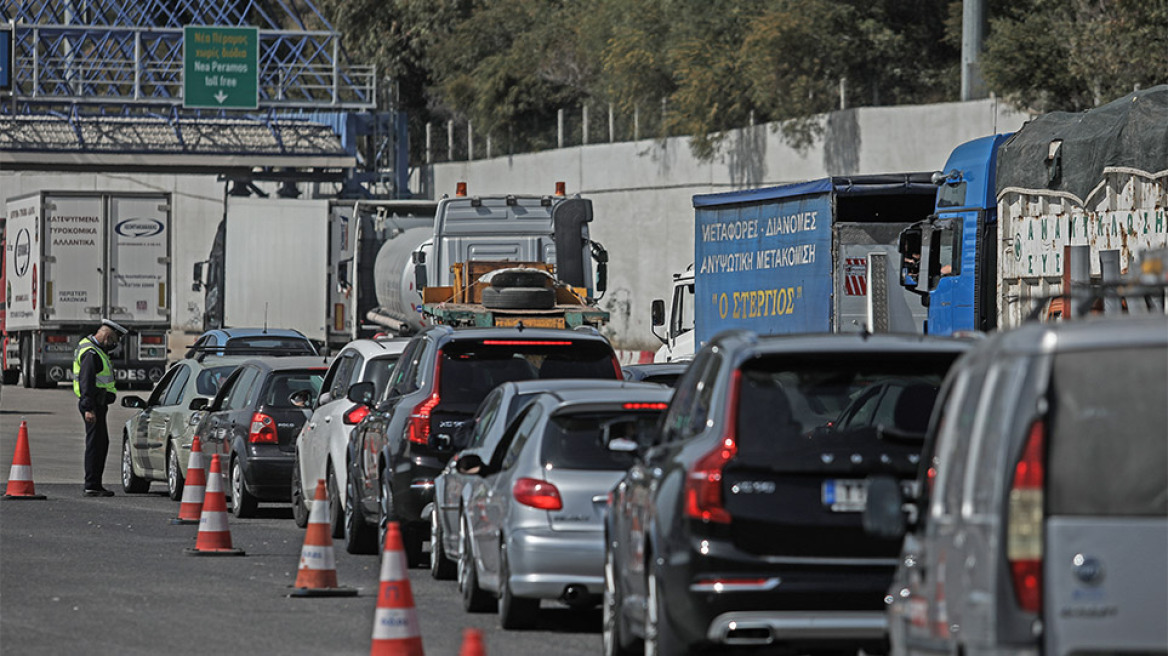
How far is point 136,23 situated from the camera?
262 ft

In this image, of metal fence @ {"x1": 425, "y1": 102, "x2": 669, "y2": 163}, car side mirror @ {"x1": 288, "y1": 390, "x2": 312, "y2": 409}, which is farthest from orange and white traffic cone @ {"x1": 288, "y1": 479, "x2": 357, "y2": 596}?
metal fence @ {"x1": 425, "y1": 102, "x2": 669, "y2": 163}

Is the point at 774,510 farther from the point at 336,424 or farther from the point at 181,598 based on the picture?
the point at 336,424

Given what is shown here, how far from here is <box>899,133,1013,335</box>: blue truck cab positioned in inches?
815

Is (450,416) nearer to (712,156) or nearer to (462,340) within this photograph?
(462,340)

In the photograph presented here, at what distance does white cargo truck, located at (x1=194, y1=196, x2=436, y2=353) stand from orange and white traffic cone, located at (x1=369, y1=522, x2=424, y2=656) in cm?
2903

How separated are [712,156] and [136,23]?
3765 cm

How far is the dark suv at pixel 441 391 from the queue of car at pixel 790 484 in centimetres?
2

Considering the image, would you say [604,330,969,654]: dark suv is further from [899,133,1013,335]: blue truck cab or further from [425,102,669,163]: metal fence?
[425,102,669,163]: metal fence

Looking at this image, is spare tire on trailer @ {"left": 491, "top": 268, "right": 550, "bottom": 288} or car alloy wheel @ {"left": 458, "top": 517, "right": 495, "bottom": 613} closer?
car alloy wheel @ {"left": 458, "top": 517, "right": 495, "bottom": 613}

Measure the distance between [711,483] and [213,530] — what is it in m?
7.88

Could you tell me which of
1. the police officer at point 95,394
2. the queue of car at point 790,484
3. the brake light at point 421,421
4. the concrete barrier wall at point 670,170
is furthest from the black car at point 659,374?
the concrete barrier wall at point 670,170

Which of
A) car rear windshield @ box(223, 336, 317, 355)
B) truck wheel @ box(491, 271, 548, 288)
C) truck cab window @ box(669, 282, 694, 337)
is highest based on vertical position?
truck wheel @ box(491, 271, 548, 288)

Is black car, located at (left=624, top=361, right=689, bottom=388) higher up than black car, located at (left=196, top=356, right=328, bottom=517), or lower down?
higher up

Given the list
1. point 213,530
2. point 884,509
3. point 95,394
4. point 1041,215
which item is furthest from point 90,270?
point 884,509
